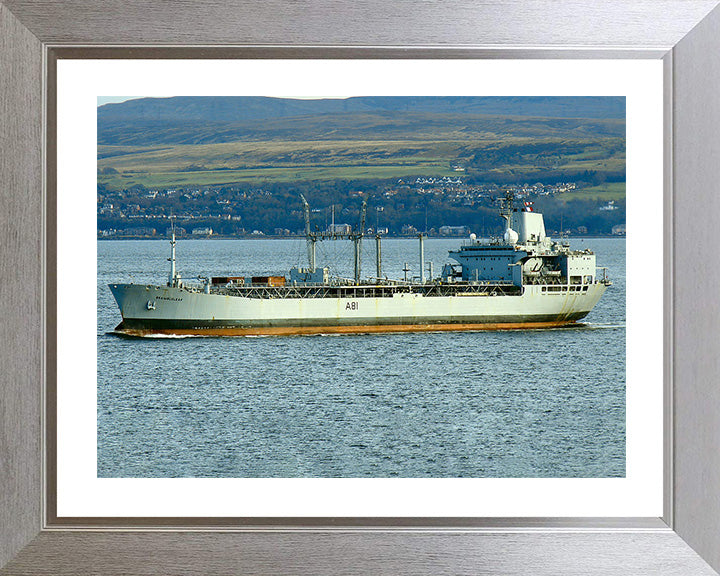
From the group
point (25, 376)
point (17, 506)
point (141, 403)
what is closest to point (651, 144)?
point (25, 376)

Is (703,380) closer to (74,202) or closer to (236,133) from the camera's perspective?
(74,202)

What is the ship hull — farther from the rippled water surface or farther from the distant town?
the distant town

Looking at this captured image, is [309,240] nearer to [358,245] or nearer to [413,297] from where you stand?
[358,245]

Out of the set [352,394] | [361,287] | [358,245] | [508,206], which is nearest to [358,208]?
[361,287]

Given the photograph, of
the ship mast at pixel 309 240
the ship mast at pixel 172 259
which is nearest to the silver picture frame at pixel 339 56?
the ship mast at pixel 172 259

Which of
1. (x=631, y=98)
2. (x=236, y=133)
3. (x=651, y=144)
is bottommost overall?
(x=651, y=144)

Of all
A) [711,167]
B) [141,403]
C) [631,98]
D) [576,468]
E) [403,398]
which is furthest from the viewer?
[403,398]

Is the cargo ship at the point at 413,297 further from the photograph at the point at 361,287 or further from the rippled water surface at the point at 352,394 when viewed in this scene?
the rippled water surface at the point at 352,394
